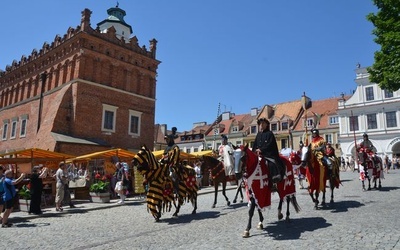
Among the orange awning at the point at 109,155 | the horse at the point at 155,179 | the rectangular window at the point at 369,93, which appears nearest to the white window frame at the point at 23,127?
the orange awning at the point at 109,155

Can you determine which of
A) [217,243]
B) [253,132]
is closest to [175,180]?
[217,243]

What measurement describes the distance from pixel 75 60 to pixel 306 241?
27.2 meters

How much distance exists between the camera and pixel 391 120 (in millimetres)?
39750

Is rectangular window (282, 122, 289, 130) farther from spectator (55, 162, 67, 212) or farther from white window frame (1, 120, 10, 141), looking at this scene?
spectator (55, 162, 67, 212)

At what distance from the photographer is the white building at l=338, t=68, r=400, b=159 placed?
39.3 meters

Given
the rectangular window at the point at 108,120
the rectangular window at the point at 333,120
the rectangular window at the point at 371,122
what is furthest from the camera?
the rectangular window at the point at 333,120

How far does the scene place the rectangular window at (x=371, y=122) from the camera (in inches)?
1609

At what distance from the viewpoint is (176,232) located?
25.0 ft

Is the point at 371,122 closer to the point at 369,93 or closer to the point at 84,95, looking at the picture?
the point at 369,93

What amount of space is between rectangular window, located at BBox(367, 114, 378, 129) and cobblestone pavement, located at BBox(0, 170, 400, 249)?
34251mm

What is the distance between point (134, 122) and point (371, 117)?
3192 centimetres

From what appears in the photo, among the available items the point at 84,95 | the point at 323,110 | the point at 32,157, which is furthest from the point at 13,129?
the point at 323,110

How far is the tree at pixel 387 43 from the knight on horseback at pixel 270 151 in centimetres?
1065

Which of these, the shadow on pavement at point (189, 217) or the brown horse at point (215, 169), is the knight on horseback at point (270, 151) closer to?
the shadow on pavement at point (189, 217)
